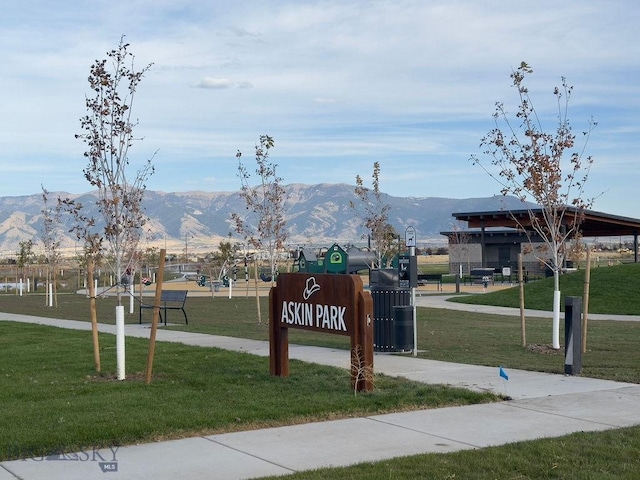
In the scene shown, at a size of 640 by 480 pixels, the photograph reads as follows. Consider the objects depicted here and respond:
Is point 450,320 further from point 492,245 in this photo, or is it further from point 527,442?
point 492,245

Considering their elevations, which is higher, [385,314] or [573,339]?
[385,314]

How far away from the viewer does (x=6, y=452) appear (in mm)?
7762

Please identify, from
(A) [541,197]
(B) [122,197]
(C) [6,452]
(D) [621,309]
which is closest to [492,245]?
(D) [621,309]

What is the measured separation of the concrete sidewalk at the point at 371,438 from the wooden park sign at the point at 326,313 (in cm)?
123

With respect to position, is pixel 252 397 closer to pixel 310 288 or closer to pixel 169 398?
pixel 169 398

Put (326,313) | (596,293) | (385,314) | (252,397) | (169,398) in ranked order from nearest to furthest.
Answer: (169,398) < (252,397) < (326,313) < (385,314) < (596,293)

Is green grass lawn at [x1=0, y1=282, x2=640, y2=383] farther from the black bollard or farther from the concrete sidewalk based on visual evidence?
the concrete sidewalk

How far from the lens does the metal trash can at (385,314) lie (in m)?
15.0

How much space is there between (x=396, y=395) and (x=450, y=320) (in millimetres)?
13986

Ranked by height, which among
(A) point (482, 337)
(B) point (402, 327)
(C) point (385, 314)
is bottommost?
(A) point (482, 337)

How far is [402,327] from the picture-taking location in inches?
587

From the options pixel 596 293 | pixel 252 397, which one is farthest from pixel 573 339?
pixel 596 293

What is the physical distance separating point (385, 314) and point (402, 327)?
36 centimetres

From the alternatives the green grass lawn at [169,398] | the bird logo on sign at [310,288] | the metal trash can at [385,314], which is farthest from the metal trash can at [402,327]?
the bird logo on sign at [310,288]
